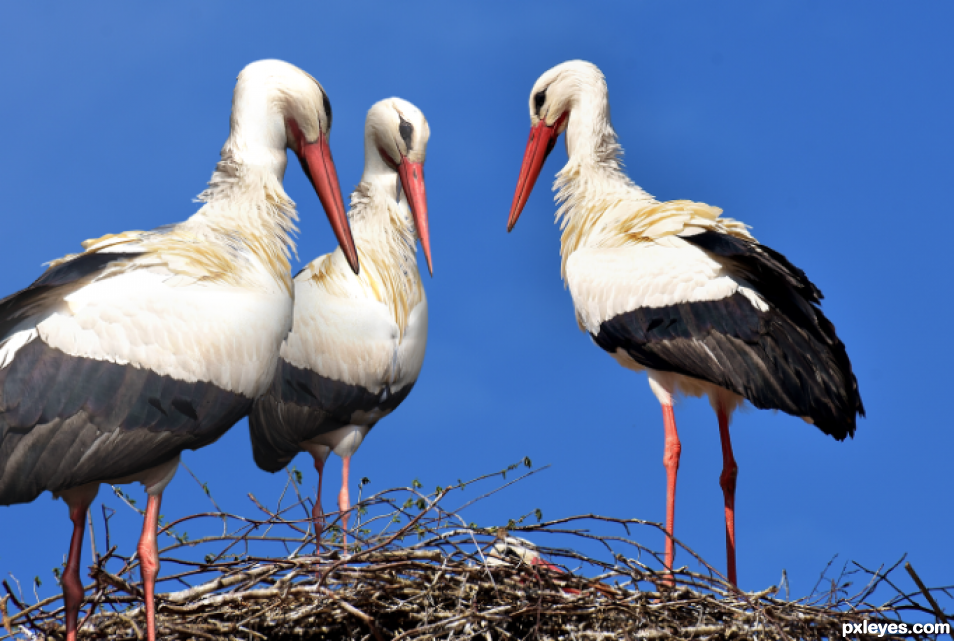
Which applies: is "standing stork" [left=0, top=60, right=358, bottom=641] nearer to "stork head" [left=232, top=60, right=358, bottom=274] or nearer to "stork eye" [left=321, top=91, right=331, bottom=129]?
"stork head" [left=232, top=60, right=358, bottom=274]

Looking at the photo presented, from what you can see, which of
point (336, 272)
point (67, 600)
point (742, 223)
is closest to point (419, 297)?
point (336, 272)

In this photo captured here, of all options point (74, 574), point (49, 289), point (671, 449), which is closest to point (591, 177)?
point (671, 449)

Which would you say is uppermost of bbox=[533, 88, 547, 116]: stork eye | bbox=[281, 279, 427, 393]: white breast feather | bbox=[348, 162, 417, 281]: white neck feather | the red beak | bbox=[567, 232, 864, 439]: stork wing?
bbox=[533, 88, 547, 116]: stork eye

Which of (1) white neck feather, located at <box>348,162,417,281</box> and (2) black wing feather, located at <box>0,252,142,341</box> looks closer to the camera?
(2) black wing feather, located at <box>0,252,142,341</box>

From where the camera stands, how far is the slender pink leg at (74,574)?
432cm

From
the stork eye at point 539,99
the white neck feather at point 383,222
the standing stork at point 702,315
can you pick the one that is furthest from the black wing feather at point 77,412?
the stork eye at point 539,99

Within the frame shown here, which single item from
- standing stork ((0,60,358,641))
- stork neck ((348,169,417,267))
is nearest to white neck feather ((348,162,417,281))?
stork neck ((348,169,417,267))

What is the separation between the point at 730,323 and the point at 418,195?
2.31 metres

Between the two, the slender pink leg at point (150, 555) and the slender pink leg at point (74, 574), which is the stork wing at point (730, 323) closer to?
the slender pink leg at point (150, 555)

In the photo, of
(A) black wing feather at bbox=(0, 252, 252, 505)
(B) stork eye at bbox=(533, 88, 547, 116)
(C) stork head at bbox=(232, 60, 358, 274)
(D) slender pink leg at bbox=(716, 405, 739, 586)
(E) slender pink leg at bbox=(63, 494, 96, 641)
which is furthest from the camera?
(B) stork eye at bbox=(533, 88, 547, 116)

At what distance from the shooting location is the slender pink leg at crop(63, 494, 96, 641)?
432 centimetres

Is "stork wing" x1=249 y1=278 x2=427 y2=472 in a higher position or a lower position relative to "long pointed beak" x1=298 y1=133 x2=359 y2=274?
lower

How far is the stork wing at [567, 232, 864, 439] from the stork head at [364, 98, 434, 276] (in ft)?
5.01

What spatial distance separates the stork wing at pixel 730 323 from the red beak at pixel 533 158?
1338 millimetres
